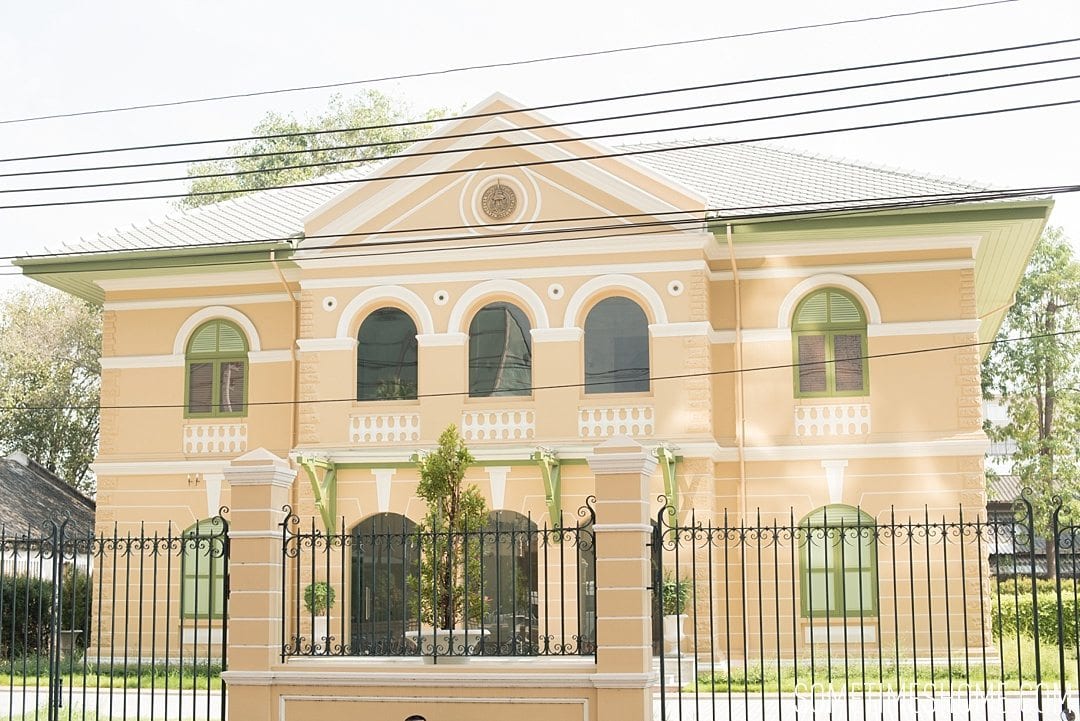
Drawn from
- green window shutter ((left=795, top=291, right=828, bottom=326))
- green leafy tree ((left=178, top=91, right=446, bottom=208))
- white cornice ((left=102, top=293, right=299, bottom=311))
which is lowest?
green window shutter ((left=795, top=291, right=828, bottom=326))

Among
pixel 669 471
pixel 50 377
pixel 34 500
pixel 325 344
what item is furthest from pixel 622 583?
pixel 50 377

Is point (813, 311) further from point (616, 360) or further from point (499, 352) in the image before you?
point (499, 352)

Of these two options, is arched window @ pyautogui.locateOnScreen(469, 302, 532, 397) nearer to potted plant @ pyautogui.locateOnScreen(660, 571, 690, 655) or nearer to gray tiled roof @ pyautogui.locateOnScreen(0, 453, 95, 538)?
potted plant @ pyautogui.locateOnScreen(660, 571, 690, 655)

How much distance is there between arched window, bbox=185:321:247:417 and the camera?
947 inches

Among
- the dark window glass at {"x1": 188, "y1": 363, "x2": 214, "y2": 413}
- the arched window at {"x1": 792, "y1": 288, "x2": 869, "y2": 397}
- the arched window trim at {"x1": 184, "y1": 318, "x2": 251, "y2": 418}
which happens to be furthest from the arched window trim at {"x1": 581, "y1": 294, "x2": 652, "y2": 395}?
the dark window glass at {"x1": 188, "y1": 363, "x2": 214, "y2": 413}

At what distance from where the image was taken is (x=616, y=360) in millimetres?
21844

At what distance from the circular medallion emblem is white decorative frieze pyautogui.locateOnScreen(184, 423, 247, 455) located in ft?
19.0

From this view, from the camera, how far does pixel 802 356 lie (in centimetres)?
2205

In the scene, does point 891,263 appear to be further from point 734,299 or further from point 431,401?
point 431,401

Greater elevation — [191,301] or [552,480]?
[191,301]

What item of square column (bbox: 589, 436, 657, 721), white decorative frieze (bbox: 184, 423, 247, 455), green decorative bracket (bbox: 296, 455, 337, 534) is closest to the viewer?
square column (bbox: 589, 436, 657, 721)

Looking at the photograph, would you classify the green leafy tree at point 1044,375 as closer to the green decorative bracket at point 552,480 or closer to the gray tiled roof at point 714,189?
the gray tiled roof at point 714,189

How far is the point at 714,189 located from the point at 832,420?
4652 millimetres

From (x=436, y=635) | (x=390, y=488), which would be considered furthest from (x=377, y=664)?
(x=390, y=488)
